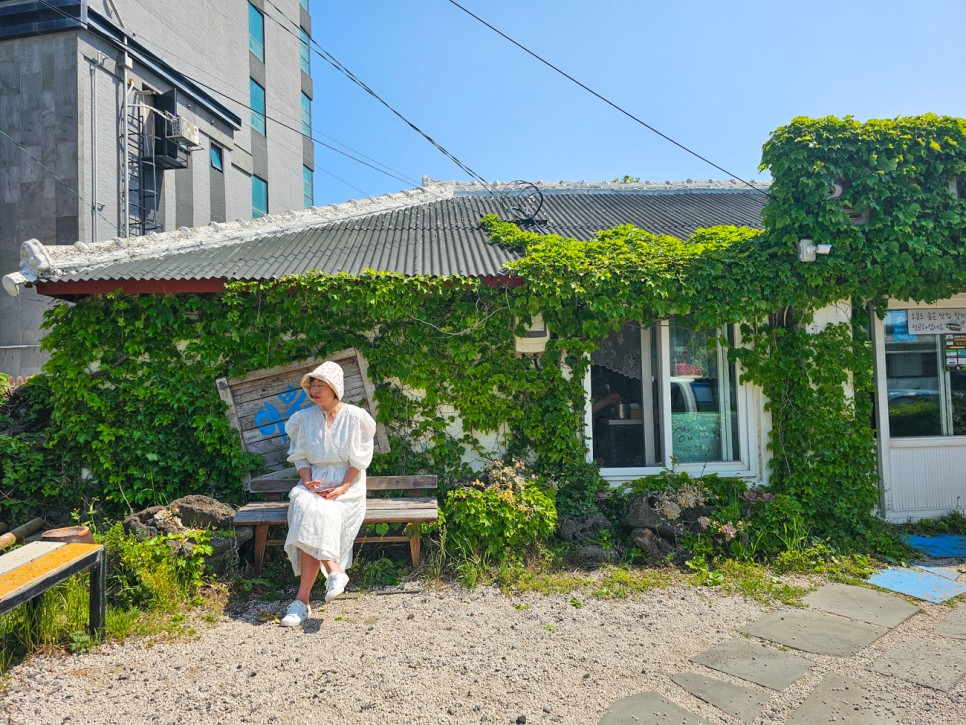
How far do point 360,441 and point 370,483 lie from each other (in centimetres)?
94

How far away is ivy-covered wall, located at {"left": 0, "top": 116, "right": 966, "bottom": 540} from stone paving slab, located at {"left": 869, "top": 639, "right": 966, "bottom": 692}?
1.86m

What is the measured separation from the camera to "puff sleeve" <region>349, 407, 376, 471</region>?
4535 mm

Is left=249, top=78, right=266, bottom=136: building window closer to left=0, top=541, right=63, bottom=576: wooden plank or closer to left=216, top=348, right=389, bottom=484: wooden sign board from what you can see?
left=216, top=348, right=389, bottom=484: wooden sign board

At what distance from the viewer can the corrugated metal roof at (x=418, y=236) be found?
5707 mm

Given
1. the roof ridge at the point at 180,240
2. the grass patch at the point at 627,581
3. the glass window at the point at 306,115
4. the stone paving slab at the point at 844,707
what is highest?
the glass window at the point at 306,115

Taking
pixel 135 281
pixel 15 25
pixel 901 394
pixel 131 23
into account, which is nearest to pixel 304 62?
pixel 131 23

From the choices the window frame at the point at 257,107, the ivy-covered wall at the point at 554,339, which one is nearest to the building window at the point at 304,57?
the window frame at the point at 257,107

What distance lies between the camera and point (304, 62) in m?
26.6

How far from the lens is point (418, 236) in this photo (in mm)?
7441

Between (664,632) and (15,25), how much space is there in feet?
52.2

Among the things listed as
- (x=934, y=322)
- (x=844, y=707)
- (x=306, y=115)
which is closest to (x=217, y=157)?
(x=306, y=115)

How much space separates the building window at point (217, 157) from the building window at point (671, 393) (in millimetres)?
14870

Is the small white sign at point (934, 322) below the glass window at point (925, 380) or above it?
above

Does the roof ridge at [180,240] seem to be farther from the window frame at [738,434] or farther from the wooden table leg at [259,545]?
the window frame at [738,434]
